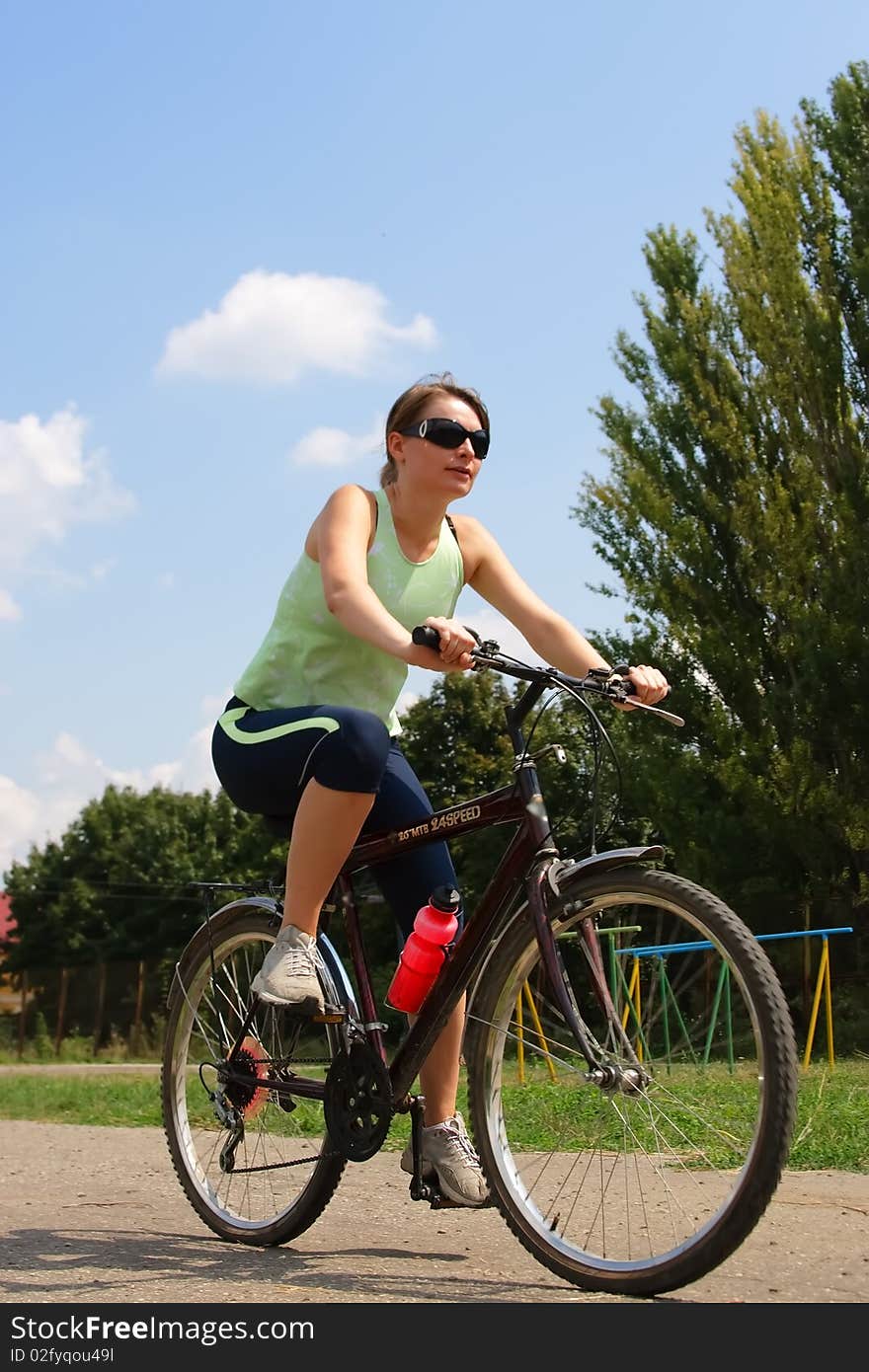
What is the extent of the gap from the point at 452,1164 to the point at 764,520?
16.8m

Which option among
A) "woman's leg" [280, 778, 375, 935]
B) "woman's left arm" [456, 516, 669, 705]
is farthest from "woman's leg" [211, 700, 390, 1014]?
"woman's left arm" [456, 516, 669, 705]

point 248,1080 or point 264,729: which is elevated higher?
point 264,729

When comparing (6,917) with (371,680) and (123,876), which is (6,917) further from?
(371,680)

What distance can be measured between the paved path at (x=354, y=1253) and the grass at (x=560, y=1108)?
32 cm

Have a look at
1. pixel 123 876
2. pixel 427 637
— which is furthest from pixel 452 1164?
pixel 123 876

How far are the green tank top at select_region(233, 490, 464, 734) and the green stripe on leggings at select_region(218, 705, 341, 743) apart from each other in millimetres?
62

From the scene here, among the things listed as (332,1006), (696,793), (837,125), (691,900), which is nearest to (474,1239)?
(332,1006)

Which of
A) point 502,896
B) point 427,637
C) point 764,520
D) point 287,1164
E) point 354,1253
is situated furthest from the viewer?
point 764,520

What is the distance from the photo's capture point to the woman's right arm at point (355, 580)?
3.55m

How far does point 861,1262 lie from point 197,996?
2.02m

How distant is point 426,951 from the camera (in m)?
3.74

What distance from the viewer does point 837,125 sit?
819 inches

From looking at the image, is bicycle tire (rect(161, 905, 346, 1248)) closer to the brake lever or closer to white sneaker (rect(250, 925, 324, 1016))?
white sneaker (rect(250, 925, 324, 1016))

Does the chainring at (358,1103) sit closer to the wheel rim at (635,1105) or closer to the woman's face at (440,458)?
the wheel rim at (635,1105)
